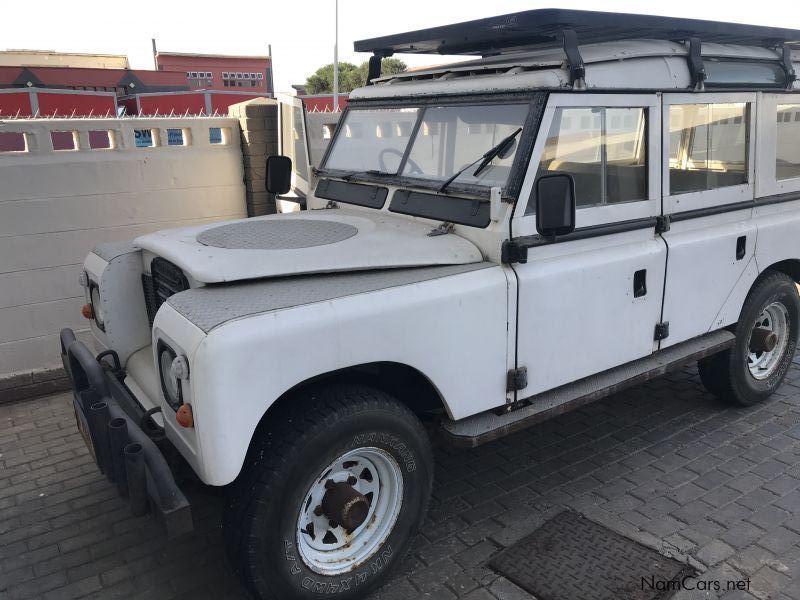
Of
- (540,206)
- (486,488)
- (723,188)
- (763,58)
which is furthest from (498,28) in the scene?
(486,488)

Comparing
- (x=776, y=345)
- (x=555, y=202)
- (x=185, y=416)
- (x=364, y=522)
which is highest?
(x=555, y=202)

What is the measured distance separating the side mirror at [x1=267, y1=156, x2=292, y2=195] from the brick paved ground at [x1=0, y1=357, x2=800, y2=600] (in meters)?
2.11

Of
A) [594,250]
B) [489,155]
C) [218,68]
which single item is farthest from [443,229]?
[218,68]

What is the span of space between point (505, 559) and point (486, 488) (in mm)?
656

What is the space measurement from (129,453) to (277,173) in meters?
2.63

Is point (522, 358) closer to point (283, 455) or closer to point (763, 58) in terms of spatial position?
point (283, 455)

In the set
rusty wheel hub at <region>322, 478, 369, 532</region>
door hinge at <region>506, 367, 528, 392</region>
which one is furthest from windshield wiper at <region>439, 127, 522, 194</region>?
rusty wheel hub at <region>322, 478, 369, 532</region>

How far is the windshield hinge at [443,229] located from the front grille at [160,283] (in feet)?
3.96

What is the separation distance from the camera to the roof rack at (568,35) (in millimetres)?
3252

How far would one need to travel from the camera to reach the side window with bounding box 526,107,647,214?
3320 millimetres

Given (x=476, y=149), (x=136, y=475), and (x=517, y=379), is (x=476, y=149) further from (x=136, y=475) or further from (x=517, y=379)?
(x=136, y=475)

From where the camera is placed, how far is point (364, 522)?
2984 millimetres

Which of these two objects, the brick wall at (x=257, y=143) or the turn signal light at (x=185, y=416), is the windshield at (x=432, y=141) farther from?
the brick wall at (x=257, y=143)

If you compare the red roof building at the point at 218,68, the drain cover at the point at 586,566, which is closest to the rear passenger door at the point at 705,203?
the drain cover at the point at 586,566
